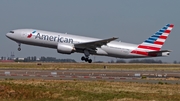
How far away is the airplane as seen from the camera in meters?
53.1

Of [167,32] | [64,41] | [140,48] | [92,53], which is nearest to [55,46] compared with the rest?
[64,41]

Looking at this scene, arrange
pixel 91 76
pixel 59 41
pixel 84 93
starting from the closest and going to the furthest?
pixel 84 93
pixel 91 76
pixel 59 41

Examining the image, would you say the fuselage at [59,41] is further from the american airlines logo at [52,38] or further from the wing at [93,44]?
the wing at [93,44]

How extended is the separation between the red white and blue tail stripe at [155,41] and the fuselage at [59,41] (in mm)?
1152

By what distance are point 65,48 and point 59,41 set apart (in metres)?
1.49

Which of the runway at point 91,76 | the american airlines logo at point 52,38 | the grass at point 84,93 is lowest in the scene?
the grass at point 84,93

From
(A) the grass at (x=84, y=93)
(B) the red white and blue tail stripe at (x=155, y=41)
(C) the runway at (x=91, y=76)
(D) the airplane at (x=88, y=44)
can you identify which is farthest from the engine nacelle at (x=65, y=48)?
(A) the grass at (x=84, y=93)

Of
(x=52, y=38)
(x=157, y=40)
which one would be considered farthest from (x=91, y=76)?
(x=157, y=40)

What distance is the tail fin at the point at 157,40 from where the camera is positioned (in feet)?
189

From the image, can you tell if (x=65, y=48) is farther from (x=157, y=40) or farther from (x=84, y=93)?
(x=84, y=93)

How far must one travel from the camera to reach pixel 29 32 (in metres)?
53.5

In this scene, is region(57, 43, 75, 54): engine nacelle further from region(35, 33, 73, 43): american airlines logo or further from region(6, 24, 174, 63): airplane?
region(35, 33, 73, 43): american airlines logo

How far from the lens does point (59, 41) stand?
5309 cm

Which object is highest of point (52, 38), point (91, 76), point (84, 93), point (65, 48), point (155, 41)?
point (52, 38)
